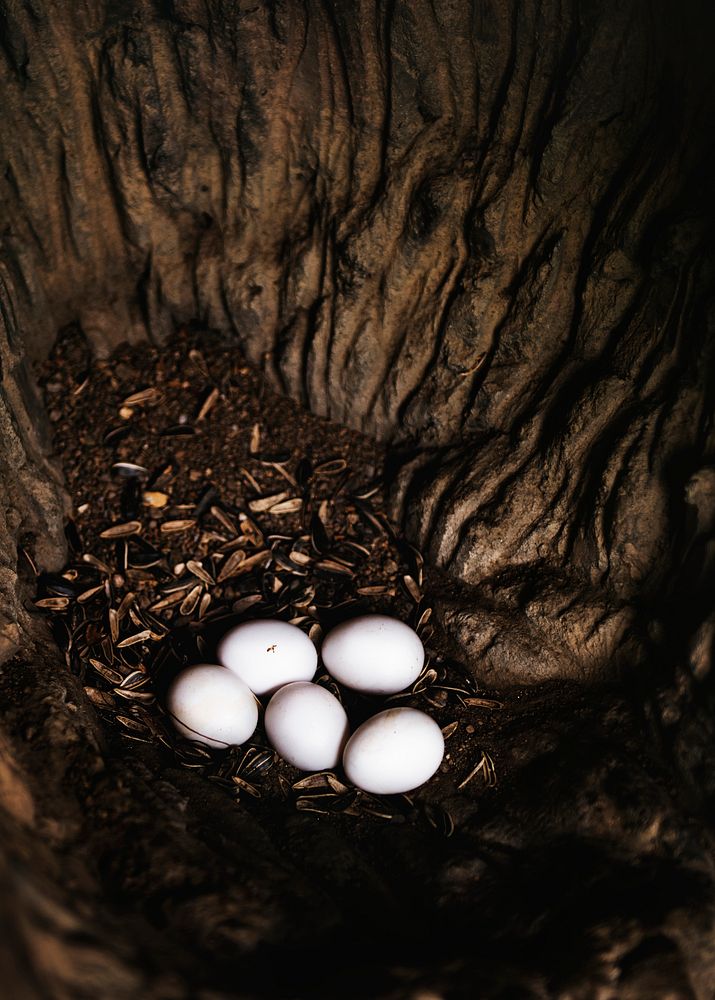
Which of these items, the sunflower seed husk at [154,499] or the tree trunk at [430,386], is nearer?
the tree trunk at [430,386]

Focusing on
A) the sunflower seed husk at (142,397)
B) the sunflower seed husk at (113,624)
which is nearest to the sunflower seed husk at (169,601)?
the sunflower seed husk at (113,624)

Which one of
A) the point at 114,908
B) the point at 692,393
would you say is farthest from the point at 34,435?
the point at 692,393

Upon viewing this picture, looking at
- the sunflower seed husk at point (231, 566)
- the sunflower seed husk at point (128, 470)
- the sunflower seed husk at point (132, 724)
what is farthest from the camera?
the sunflower seed husk at point (128, 470)

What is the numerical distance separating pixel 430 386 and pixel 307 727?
1.30 meters

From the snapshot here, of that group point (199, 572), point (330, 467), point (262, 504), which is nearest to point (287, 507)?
point (262, 504)

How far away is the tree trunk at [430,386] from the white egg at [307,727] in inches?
8.7

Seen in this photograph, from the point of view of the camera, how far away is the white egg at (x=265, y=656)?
2668 millimetres

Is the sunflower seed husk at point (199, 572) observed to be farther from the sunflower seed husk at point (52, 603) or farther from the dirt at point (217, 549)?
the sunflower seed husk at point (52, 603)

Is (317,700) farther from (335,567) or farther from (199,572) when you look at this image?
(199,572)

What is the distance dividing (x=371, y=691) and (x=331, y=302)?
141cm

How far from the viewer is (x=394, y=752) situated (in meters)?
2.45

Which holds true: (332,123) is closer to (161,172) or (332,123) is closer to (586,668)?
(161,172)

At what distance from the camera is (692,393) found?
7.88ft

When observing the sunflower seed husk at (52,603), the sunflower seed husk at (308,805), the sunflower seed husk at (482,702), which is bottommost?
the sunflower seed husk at (308,805)
